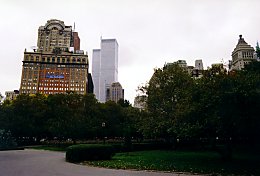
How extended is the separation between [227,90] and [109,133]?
42484 millimetres

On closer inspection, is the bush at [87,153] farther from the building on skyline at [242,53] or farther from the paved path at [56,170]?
the building on skyline at [242,53]

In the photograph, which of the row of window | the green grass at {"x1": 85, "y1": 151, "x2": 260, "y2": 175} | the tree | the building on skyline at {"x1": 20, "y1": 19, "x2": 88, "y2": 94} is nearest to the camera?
the green grass at {"x1": 85, "y1": 151, "x2": 260, "y2": 175}

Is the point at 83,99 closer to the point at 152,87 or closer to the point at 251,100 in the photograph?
the point at 152,87

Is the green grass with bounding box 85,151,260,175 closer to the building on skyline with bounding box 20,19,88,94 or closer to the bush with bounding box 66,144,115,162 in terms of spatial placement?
the bush with bounding box 66,144,115,162

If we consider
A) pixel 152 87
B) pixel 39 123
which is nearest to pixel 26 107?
pixel 39 123

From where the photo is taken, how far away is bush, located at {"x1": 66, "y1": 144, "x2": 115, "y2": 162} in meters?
19.0

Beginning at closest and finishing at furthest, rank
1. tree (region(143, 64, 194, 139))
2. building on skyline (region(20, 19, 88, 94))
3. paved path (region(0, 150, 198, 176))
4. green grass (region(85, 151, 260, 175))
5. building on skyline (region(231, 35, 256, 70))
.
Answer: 1. paved path (region(0, 150, 198, 176))
2. green grass (region(85, 151, 260, 175))
3. tree (region(143, 64, 194, 139))
4. building on skyline (region(231, 35, 256, 70))
5. building on skyline (region(20, 19, 88, 94))

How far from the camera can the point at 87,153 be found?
19328 millimetres

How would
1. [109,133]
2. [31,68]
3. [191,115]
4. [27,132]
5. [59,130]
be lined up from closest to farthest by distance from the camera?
[191,115], [59,130], [27,132], [109,133], [31,68]

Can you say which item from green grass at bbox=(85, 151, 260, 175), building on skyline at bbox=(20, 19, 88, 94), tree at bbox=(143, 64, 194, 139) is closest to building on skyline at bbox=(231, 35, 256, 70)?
building on skyline at bbox=(20, 19, 88, 94)

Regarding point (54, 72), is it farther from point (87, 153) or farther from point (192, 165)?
point (192, 165)

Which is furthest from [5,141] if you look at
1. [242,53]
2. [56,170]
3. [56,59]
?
[242,53]

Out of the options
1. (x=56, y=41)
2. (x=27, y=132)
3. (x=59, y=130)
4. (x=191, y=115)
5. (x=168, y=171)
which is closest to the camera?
(x=168, y=171)

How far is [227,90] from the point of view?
50.0 ft
